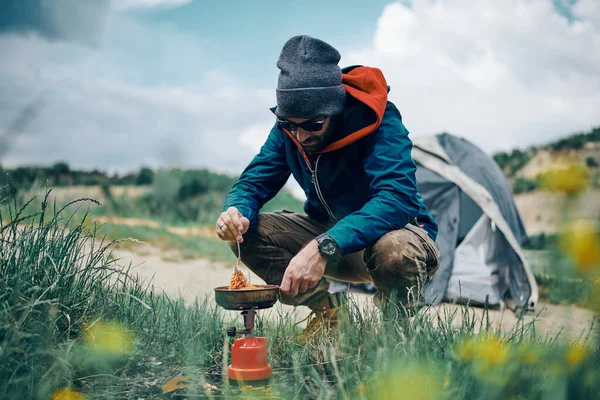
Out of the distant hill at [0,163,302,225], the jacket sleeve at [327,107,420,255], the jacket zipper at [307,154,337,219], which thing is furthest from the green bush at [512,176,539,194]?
the jacket sleeve at [327,107,420,255]

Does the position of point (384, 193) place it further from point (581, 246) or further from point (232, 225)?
point (581, 246)

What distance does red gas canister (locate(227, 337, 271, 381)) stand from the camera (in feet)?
7.27

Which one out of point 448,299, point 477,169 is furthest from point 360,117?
point 477,169

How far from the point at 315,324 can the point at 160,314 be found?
2.67ft

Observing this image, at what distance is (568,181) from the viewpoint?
120 centimetres

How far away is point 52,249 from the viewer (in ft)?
7.82

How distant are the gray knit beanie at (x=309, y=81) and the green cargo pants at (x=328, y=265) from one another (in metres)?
0.72

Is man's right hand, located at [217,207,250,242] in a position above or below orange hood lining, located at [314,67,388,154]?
below

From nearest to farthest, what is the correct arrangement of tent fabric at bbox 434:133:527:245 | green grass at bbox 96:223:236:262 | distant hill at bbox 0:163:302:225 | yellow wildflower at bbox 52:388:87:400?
yellow wildflower at bbox 52:388:87:400 → tent fabric at bbox 434:133:527:245 → green grass at bbox 96:223:236:262 → distant hill at bbox 0:163:302:225

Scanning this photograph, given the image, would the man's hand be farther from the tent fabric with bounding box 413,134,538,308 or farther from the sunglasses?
the tent fabric with bounding box 413,134,538,308

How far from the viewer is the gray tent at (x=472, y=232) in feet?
17.9

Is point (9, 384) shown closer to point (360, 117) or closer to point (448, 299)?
point (360, 117)

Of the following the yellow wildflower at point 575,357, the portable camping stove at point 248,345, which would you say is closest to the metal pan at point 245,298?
the portable camping stove at point 248,345

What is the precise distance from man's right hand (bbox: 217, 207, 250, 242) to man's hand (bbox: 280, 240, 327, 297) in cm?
47
